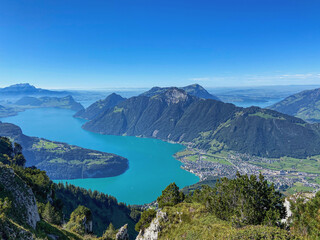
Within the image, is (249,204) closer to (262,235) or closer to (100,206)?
(262,235)

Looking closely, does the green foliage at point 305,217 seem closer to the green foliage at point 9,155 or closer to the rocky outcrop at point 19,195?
the rocky outcrop at point 19,195

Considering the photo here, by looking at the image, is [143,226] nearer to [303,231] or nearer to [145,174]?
[303,231]


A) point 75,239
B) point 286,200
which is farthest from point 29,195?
point 286,200

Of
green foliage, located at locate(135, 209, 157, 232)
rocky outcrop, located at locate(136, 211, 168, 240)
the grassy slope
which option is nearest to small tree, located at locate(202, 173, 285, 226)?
the grassy slope

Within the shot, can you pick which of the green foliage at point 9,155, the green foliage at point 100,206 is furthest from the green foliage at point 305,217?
the green foliage at point 9,155

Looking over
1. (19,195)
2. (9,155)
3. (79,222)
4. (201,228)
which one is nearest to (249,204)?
(201,228)
